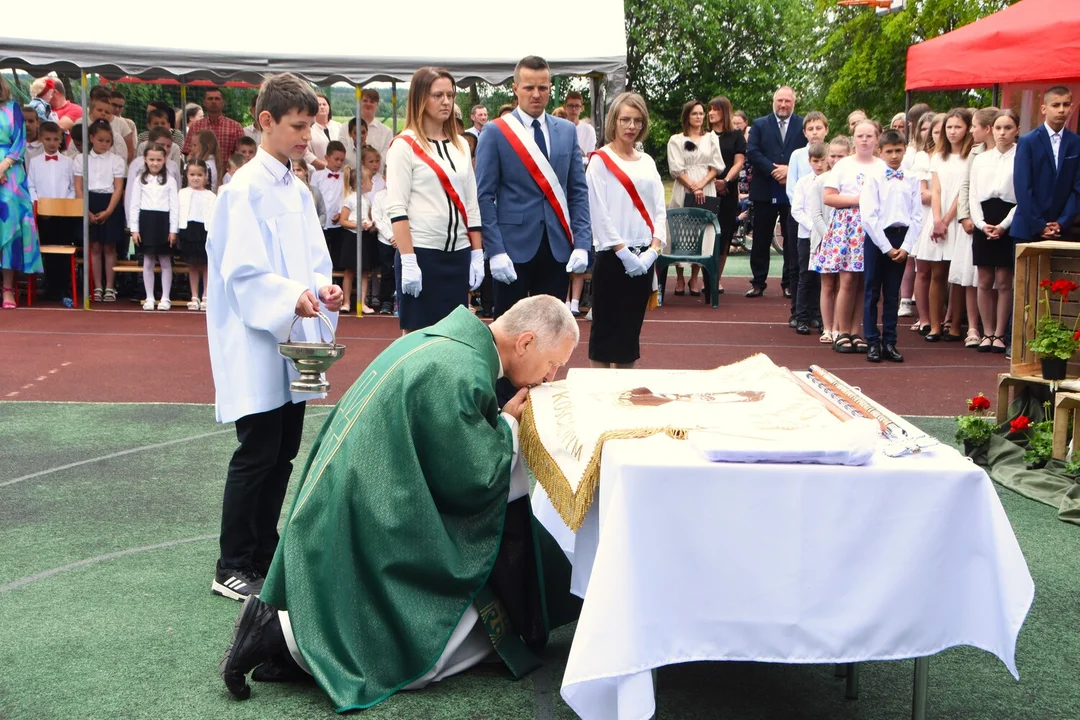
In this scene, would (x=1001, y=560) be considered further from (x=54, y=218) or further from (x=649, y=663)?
(x=54, y=218)

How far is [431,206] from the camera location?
6.32m

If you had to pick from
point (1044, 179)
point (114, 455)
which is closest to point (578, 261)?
point (114, 455)

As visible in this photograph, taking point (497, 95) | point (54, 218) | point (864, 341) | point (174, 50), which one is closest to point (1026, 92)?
point (864, 341)

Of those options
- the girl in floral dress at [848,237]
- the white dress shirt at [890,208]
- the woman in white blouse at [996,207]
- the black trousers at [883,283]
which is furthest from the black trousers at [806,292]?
the white dress shirt at [890,208]

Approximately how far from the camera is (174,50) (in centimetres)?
1173

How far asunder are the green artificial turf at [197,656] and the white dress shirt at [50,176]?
7.43m

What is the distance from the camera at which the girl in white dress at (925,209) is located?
422 inches

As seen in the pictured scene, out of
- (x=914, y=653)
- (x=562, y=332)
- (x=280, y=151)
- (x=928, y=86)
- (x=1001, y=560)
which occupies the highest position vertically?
(x=928, y=86)

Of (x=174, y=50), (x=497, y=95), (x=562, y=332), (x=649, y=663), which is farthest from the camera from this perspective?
(x=497, y=95)

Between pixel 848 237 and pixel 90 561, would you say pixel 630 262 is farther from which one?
pixel 848 237

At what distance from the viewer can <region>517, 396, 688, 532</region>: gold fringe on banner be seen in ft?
10.8

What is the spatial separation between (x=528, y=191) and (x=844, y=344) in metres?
4.51

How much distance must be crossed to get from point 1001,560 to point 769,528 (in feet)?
1.92

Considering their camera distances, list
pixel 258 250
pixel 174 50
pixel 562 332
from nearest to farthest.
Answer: pixel 562 332, pixel 258 250, pixel 174 50
